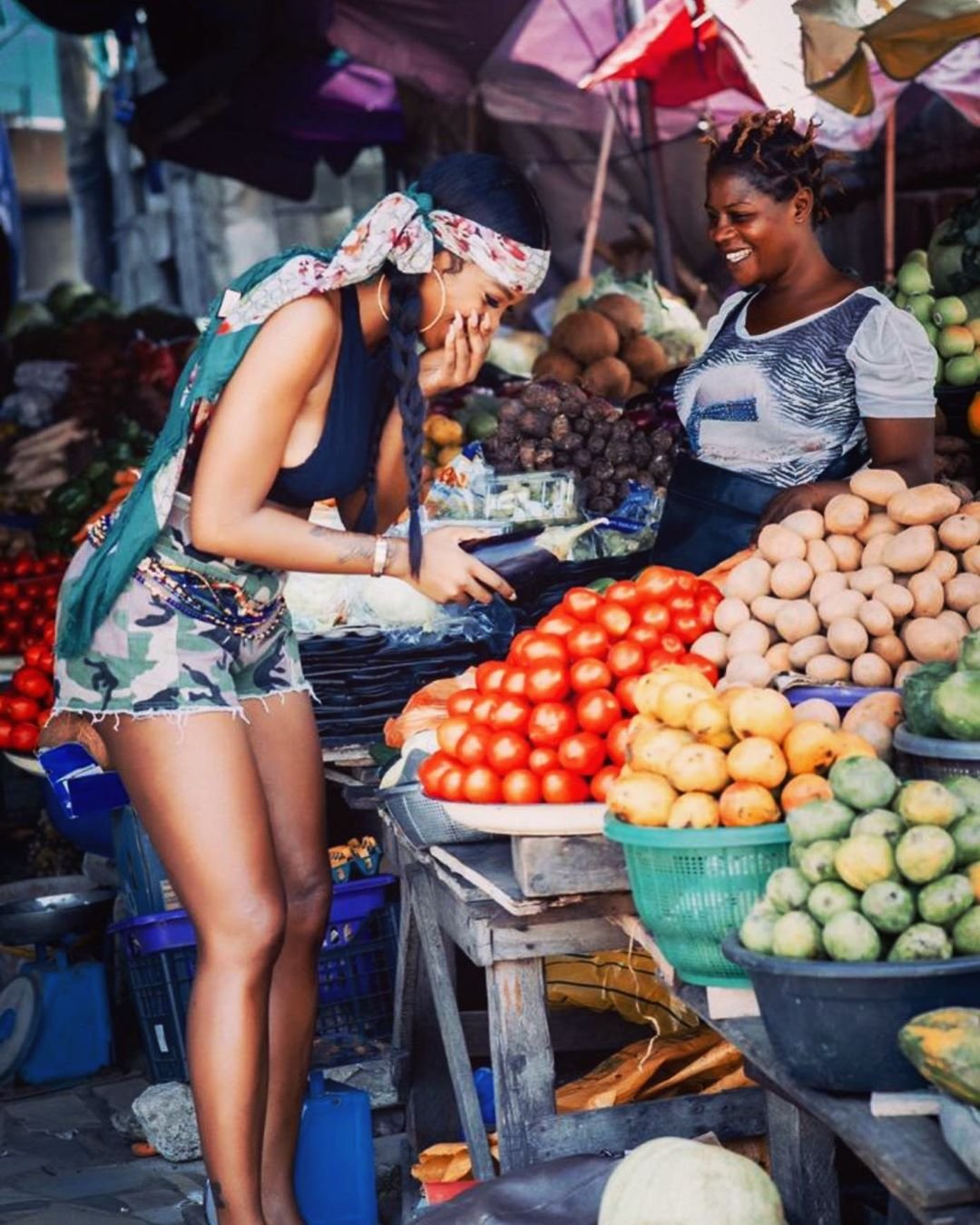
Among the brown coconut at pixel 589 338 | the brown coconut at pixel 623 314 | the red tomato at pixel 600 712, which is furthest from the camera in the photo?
the brown coconut at pixel 623 314

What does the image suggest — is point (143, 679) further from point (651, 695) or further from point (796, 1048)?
point (796, 1048)

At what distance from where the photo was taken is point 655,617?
3.09 m

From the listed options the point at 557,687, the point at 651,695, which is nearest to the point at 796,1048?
the point at 651,695

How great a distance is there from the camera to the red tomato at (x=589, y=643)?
3.07 meters

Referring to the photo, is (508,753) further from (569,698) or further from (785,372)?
(785,372)

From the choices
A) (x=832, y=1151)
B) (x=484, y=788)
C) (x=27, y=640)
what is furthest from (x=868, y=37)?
(x=27, y=640)

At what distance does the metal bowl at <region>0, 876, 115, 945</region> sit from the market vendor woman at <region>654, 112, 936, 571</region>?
238 centimetres

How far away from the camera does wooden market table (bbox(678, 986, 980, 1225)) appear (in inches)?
73.9

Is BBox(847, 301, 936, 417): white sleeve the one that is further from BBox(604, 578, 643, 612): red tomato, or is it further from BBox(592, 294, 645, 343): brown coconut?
BBox(592, 294, 645, 343): brown coconut

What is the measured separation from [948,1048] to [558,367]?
523 centimetres

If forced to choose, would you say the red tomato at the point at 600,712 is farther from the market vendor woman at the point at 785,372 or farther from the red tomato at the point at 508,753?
the market vendor woman at the point at 785,372

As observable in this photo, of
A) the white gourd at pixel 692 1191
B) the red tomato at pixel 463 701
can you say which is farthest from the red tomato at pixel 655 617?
the white gourd at pixel 692 1191

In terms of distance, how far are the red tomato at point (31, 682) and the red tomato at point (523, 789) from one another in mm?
3459

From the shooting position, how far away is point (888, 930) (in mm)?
2084
